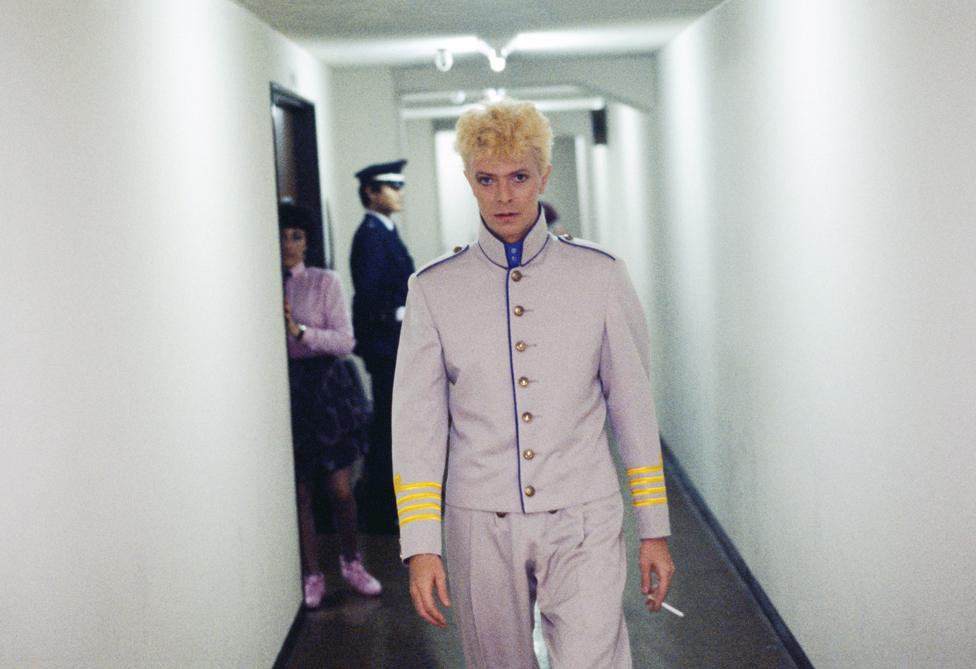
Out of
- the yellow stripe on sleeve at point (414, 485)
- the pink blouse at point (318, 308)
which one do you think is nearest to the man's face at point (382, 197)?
the pink blouse at point (318, 308)

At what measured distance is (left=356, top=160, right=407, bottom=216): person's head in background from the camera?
5371 mm

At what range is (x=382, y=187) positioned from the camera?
5387 millimetres

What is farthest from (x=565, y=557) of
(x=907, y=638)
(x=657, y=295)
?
(x=657, y=295)

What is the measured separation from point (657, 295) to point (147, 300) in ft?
16.7

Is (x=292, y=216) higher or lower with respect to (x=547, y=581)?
higher

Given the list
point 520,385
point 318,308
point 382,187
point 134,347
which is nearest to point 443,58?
point 382,187

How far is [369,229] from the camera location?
5320mm

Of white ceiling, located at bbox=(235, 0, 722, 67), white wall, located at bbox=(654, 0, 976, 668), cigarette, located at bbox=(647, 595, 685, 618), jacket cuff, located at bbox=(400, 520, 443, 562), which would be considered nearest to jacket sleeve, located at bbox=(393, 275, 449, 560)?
jacket cuff, located at bbox=(400, 520, 443, 562)

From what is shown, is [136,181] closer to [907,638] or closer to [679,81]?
[907,638]

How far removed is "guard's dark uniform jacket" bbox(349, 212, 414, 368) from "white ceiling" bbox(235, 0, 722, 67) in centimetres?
87

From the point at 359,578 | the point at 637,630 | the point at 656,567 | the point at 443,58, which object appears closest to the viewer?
the point at 656,567

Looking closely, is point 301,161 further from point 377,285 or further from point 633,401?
point 633,401

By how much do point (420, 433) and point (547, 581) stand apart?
0.37 m

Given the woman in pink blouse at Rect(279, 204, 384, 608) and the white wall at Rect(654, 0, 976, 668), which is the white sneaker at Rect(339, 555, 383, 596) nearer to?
the woman in pink blouse at Rect(279, 204, 384, 608)
